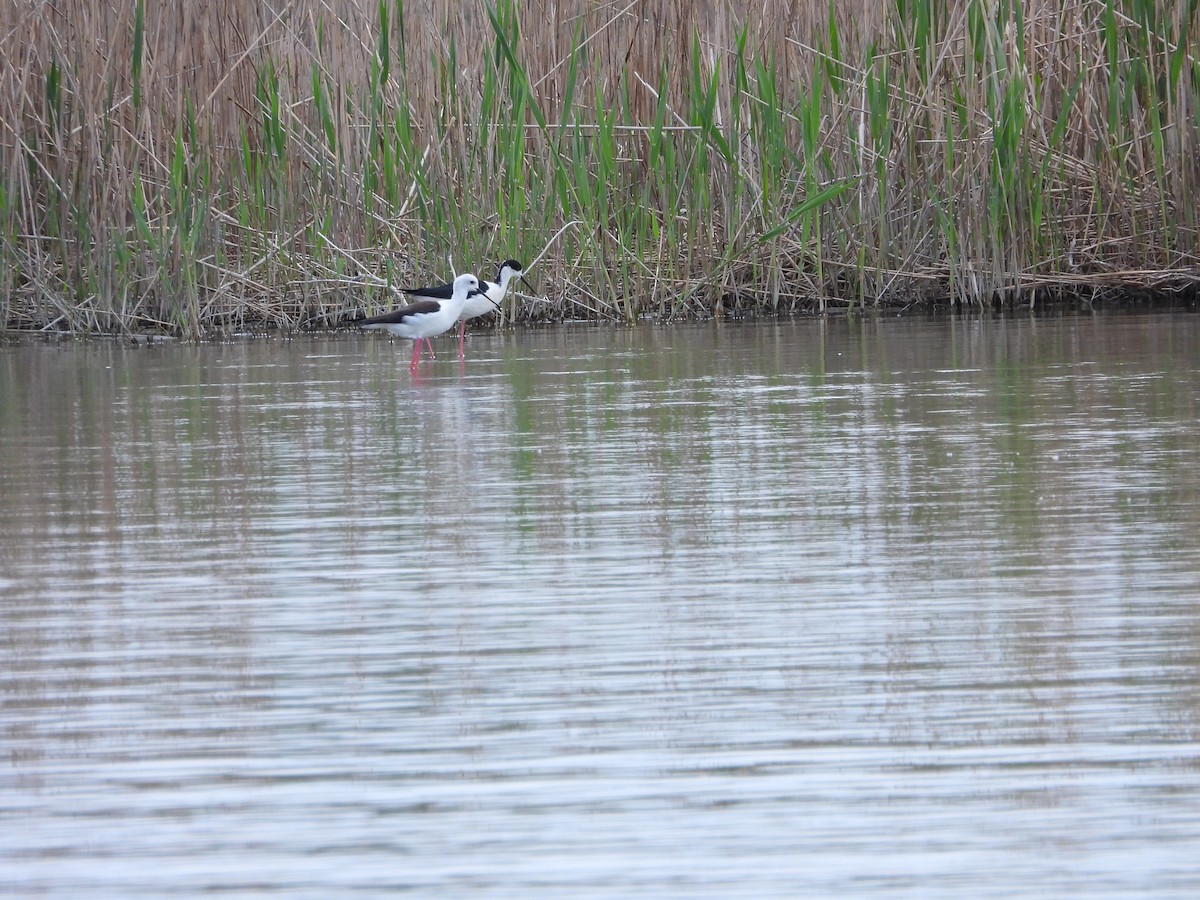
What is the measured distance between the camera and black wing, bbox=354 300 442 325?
9.20 m

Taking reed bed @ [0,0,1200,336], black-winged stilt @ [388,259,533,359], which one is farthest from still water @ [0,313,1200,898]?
reed bed @ [0,0,1200,336]

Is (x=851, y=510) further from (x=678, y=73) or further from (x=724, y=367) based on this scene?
(x=678, y=73)

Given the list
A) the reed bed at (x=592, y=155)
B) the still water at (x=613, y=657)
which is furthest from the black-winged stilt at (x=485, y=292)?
the still water at (x=613, y=657)

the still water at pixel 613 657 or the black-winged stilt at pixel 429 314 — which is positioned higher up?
the black-winged stilt at pixel 429 314

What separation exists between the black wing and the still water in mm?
3504

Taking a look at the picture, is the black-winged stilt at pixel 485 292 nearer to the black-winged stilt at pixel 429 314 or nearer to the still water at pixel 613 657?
the black-winged stilt at pixel 429 314

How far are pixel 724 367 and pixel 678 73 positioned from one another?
3.65 m

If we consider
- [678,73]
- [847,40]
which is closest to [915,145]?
[847,40]

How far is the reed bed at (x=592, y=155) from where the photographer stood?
9906 millimetres

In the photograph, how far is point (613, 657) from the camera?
2.71 m

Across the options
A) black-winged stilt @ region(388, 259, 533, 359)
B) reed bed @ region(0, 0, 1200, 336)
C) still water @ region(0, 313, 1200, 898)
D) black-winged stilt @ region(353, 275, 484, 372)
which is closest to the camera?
still water @ region(0, 313, 1200, 898)

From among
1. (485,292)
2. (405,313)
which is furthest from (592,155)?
(405,313)

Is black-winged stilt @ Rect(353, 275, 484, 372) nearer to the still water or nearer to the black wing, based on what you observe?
the black wing

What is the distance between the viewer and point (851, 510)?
397 cm
